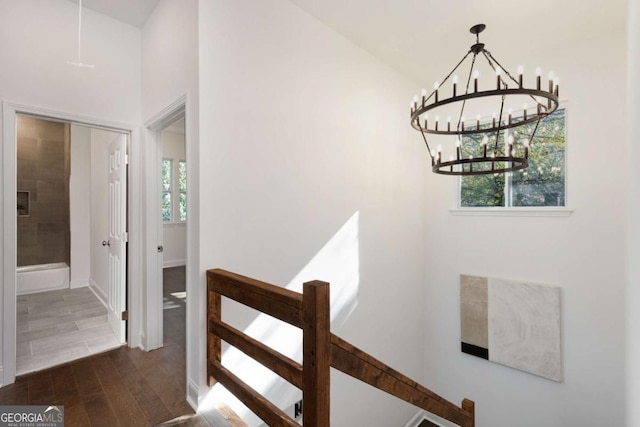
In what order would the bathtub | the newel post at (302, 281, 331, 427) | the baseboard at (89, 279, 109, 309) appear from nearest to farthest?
the newel post at (302, 281, 331, 427) < the baseboard at (89, 279, 109, 309) < the bathtub


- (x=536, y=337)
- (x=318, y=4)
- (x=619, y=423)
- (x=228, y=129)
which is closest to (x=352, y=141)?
(x=318, y=4)

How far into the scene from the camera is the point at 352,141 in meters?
3.15

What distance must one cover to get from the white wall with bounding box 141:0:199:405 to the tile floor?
25.5 inches

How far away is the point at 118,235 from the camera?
3111 millimetres

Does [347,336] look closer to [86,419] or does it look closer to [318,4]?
[86,419]

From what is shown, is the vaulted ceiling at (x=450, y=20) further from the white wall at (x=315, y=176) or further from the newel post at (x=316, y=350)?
the newel post at (x=316, y=350)

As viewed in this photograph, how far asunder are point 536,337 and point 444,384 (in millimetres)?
1366

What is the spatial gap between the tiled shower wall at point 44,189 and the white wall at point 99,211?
2.49 feet

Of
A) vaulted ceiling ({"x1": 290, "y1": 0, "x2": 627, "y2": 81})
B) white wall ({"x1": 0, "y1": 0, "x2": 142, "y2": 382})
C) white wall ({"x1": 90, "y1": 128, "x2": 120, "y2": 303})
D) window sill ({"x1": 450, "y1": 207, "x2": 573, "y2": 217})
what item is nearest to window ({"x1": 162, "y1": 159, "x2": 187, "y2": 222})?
white wall ({"x1": 90, "y1": 128, "x2": 120, "y2": 303})

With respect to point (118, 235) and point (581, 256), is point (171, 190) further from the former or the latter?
point (581, 256)

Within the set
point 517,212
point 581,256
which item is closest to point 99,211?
point 517,212

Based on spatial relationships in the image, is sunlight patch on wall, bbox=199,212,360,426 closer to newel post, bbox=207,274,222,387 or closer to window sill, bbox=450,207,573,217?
newel post, bbox=207,274,222,387

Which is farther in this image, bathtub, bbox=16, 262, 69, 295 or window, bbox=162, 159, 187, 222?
window, bbox=162, 159, 187, 222

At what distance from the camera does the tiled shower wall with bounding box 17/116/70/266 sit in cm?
498
